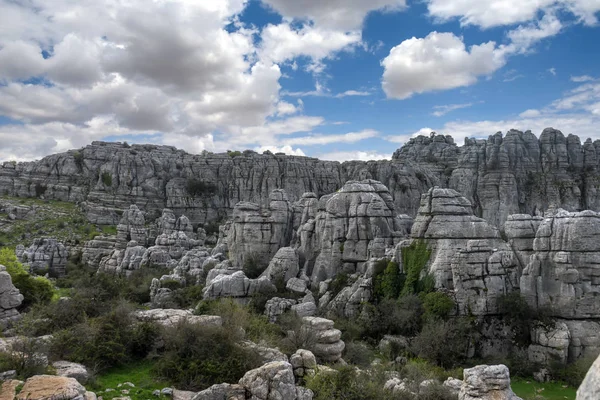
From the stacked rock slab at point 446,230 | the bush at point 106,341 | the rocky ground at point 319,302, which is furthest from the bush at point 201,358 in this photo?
the stacked rock slab at point 446,230

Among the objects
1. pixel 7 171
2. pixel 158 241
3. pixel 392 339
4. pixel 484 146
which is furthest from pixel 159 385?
pixel 484 146

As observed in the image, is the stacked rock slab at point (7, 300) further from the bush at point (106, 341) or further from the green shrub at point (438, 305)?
the green shrub at point (438, 305)

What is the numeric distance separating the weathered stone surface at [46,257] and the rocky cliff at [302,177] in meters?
20.1

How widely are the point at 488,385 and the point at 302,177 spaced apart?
224 feet

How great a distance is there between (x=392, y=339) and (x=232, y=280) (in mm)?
12050

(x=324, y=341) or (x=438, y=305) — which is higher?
(x=438, y=305)

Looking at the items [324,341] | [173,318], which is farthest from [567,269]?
[173,318]

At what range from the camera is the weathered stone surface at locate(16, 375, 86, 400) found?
10.6 metres

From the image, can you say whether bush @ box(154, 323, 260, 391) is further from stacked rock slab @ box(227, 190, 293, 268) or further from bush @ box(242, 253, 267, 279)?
stacked rock slab @ box(227, 190, 293, 268)

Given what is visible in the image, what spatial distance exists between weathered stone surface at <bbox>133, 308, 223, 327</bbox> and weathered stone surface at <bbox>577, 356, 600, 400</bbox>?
628 inches

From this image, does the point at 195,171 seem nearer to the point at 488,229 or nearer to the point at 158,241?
the point at 158,241

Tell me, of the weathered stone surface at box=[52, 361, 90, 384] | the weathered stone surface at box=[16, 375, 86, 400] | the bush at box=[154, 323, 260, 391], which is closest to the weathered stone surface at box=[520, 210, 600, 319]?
the bush at box=[154, 323, 260, 391]

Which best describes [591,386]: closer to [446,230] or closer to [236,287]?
[446,230]

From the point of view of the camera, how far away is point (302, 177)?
80.6m
